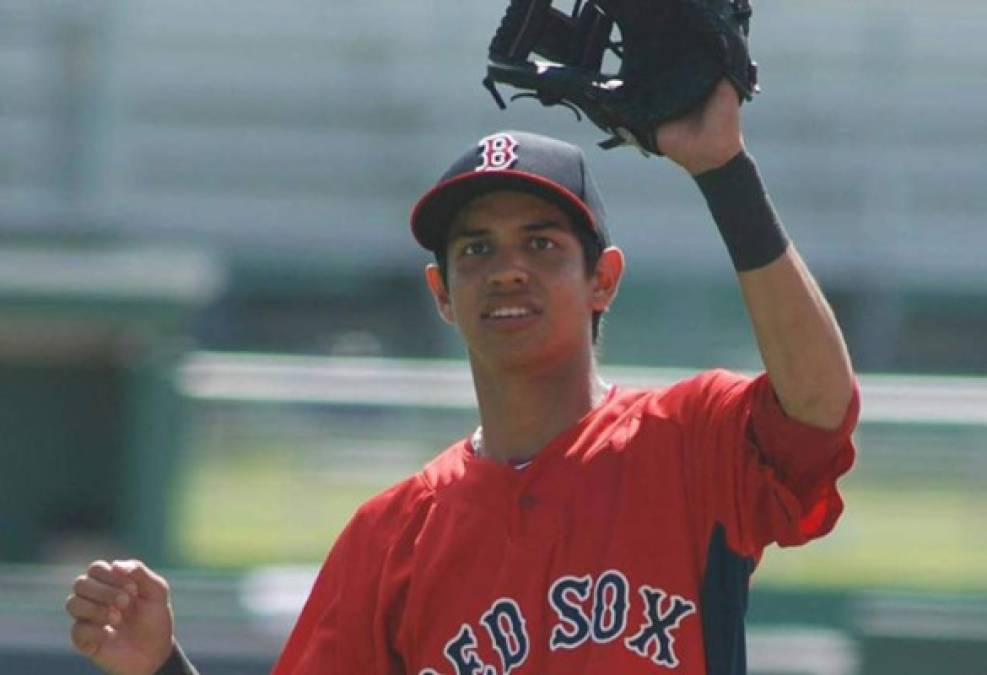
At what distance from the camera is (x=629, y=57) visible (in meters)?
1.85

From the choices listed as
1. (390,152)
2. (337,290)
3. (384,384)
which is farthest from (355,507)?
(390,152)

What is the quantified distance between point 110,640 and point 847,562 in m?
4.03

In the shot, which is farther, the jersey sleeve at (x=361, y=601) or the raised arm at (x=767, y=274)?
the jersey sleeve at (x=361, y=601)

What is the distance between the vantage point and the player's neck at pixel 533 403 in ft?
6.75

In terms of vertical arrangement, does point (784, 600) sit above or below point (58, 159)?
below

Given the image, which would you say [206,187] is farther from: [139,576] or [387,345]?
[139,576]

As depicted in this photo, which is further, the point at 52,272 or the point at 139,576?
the point at 52,272

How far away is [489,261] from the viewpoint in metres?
2.03

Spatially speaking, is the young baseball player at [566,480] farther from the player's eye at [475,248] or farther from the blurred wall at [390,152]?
the blurred wall at [390,152]

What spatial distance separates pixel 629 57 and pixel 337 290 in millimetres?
6431

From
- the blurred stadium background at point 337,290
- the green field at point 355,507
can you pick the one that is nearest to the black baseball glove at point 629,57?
the blurred stadium background at point 337,290

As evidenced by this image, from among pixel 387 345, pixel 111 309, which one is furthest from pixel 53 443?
pixel 387 345

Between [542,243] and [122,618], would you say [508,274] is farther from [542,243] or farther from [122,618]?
[122,618]

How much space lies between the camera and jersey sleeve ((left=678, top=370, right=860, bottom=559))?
1.81 m
